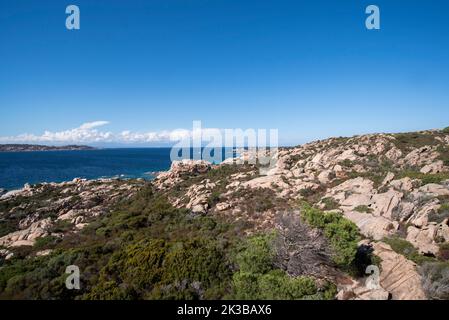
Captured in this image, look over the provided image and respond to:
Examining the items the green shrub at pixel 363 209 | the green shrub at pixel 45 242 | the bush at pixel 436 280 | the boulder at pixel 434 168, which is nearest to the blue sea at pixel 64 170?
the green shrub at pixel 45 242

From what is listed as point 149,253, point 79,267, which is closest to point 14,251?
point 79,267

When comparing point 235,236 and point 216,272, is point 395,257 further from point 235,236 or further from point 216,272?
point 235,236

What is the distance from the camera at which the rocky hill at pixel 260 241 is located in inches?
373

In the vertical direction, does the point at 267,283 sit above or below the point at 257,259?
below

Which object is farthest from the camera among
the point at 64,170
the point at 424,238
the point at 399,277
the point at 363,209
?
the point at 64,170

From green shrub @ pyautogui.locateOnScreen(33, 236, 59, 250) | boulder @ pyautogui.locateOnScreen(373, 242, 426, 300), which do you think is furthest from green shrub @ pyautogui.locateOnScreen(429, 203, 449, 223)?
green shrub @ pyautogui.locateOnScreen(33, 236, 59, 250)

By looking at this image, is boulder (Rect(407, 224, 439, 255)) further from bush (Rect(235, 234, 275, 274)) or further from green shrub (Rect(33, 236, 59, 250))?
green shrub (Rect(33, 236, 59, 250))

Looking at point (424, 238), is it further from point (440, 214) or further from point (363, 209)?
point (363, 209)

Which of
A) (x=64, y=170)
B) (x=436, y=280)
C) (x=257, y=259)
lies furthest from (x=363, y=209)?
(x=64, y=170)

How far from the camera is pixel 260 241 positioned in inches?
443

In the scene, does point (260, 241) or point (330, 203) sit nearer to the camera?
point (260, 241)

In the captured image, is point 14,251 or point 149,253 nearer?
point 149,253
